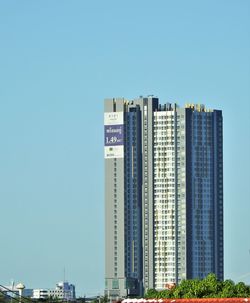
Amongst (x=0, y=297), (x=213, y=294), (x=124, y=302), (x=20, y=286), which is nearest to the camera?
(x=124, y=302)

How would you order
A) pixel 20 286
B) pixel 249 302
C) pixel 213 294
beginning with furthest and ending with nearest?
1. pixel 213 294
2. pixel 20 286
3. pixel 249 302

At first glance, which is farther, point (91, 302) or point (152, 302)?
point (91, 302)

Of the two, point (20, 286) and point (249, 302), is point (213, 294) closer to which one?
point (20, 286)

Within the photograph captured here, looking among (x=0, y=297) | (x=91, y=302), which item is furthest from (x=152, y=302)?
(x=91, y=302)

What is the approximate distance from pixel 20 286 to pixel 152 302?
144 feet

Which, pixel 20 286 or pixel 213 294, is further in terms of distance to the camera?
pixel 213 294

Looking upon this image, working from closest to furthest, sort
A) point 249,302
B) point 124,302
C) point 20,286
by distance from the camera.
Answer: point 249,302 → point 124,302 → point 20,286

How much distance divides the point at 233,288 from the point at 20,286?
65.1 feet

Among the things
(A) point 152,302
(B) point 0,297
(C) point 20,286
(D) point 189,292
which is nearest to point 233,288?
(D) point 189,292

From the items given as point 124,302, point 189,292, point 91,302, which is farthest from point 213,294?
point 91,302

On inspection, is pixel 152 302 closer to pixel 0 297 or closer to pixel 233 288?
pixel 233 288

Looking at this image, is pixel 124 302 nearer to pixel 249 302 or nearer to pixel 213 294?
pixel 249 302

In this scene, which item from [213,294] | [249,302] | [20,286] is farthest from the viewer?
[213,294]

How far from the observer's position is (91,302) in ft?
640
